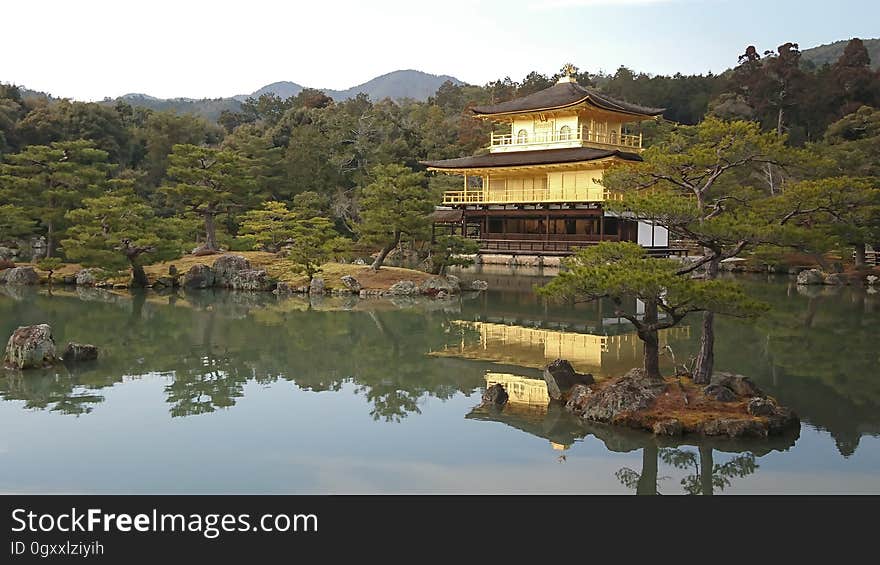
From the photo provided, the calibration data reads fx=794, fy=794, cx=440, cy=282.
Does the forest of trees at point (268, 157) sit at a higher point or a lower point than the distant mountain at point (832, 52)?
lower

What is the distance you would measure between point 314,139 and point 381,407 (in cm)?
3077

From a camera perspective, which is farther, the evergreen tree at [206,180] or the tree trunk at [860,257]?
the tree trunk at [860,257]

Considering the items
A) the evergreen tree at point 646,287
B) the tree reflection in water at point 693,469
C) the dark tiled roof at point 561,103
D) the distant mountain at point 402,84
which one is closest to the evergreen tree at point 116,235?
the evergreen tree at point 646,287

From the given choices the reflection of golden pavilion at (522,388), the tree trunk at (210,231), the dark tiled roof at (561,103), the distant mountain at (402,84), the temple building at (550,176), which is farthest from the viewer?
the distant mountain at (402,84)

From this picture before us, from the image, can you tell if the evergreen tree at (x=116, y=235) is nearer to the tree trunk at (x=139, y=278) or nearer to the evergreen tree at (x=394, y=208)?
the tree trunk at (x=139, y=278)

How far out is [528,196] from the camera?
104 ft

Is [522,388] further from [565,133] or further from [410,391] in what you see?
[565,133]

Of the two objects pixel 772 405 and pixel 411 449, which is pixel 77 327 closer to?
pixel 411 449

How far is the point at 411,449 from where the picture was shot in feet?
24.8

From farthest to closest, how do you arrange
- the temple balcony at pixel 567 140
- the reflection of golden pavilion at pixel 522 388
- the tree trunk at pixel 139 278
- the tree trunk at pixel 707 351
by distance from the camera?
the temple balcony at pixel 567 140
the tree trunk at pixel 139 278
the reflection of golden pavilion at pixel 522 388
the tree trunk at pixel 707 351

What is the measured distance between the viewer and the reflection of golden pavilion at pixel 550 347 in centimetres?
1188

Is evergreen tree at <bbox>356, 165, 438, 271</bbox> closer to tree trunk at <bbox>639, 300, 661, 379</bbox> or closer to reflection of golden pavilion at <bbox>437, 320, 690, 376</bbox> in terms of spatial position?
reflection of golden pavilion at <bbox>437, 320, 690, 376</bbox>

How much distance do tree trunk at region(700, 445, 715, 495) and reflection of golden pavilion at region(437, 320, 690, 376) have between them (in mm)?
3366

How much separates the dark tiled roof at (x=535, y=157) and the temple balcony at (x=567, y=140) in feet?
1.01
